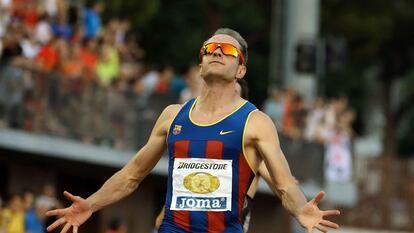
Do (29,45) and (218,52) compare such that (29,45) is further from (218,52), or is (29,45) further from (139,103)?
(218,52)

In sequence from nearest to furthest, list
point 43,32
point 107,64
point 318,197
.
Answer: point 318,197 < point 43,32 < point 107,64

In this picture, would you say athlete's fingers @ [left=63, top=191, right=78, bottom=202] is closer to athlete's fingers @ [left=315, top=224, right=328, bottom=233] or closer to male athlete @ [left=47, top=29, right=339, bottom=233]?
male athlete @ [left=47, top=29, right=339, bottom=233]

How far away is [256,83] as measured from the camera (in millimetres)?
40969

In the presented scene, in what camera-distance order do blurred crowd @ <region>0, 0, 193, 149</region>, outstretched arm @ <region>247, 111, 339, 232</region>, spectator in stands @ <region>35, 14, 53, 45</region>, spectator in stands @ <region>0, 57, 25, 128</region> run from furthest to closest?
1. spectator in stands @ <region>35, 14, 53, 45</region>
2. blurred crowd @ <region>0, 0, 193, 149</region>
3. spectator in stands @ <region>0, 57, 25, 128</region>
4. outstretched arm @ <region>247, 111, 339, 232</region>

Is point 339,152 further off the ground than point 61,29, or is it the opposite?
point 61,29

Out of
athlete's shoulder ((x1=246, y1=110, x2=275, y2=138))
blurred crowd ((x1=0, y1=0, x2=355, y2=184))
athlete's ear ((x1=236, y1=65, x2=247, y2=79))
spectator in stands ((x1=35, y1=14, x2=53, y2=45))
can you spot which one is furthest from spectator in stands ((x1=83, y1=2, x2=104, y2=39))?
athlete's shoulder ((x1=246, y1=110, x2=275, y2=138))

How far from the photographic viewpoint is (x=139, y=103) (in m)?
23.1

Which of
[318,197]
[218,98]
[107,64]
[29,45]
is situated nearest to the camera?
[318,197]

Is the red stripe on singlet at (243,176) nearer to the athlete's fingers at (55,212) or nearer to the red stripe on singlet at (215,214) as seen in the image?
the red stripe on singlet at (215,214)

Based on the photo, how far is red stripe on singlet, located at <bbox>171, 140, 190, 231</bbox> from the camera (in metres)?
9.80

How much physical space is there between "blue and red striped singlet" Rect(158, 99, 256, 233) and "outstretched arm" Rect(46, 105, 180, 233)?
280 mm

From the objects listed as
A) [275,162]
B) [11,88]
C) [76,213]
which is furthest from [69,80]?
[275,162]

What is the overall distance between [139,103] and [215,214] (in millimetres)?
13356

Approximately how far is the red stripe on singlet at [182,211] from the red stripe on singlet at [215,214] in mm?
140
